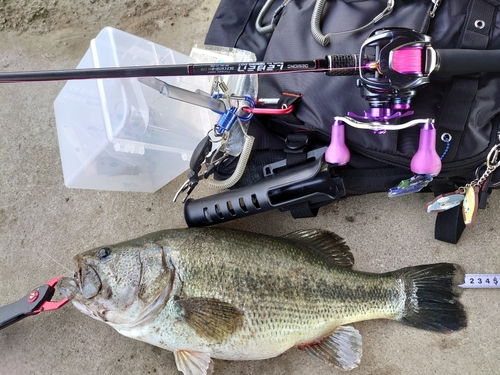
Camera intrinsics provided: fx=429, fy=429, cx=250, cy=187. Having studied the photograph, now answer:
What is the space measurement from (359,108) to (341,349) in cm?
101

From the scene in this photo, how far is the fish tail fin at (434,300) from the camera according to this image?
1.83m

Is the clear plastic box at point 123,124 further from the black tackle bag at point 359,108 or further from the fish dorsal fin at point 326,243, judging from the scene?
the fish dorsal fin at point 326,243

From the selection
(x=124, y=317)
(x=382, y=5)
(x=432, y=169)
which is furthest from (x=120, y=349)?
(x=382, y=5)

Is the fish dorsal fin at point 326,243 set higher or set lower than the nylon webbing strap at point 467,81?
lower

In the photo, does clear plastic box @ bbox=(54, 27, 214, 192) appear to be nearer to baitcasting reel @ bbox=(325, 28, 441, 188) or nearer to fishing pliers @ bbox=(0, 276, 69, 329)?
fishing pliers @ bbox=(0, 276, 69, 329)

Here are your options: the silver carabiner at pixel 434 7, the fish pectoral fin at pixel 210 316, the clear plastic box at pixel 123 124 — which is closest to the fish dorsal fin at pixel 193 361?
the fish pectoral fin at pixel 210 316

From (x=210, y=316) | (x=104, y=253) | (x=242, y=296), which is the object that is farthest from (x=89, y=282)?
(x=242, y=296)

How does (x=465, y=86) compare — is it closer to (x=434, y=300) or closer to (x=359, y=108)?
(x=359, y=108)

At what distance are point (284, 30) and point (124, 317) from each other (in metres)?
1.34

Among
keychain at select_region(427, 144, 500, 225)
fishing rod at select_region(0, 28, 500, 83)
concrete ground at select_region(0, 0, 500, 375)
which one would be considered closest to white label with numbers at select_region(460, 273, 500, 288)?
concrete ground at select_region(0, 0, 500, 375)

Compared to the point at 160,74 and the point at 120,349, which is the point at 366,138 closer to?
the point at 160,74

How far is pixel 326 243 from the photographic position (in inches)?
76.2

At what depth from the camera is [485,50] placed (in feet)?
4.89

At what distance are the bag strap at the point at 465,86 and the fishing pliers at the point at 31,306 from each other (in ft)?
5.55
